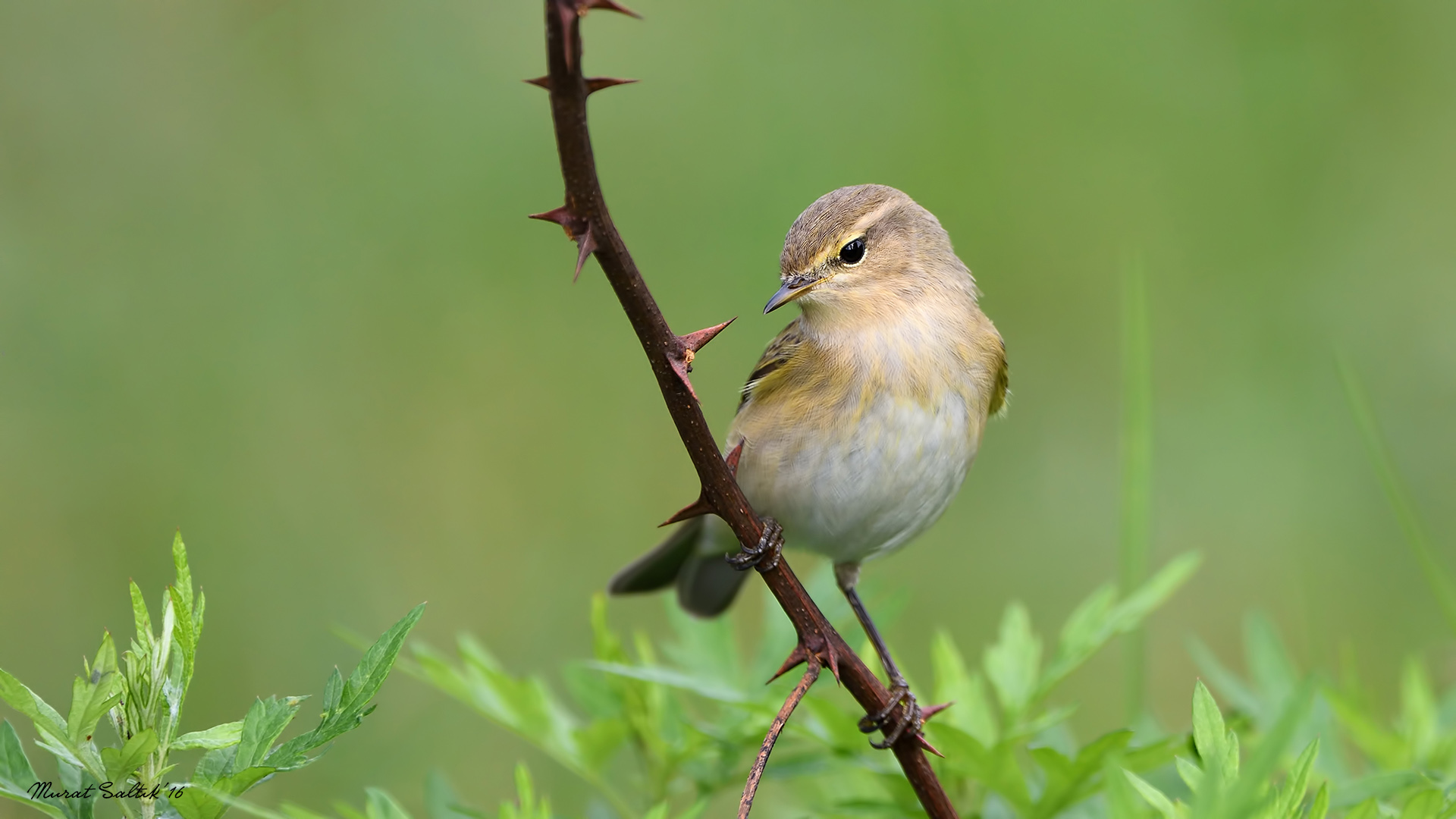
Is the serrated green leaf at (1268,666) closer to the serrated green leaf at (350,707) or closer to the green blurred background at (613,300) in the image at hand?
the serrated green leaf at (350,707)

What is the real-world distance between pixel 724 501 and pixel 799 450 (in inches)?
69.2

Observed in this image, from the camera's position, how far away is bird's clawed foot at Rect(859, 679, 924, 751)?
2447 mm

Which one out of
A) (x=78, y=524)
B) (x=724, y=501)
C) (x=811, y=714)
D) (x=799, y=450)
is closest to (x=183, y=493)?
(x=78, y=524)

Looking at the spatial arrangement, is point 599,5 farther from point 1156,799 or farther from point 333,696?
point 1156,799

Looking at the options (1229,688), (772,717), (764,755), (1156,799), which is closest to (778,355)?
(772,717)

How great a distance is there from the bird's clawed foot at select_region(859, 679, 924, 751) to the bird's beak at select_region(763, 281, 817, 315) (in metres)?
1.16

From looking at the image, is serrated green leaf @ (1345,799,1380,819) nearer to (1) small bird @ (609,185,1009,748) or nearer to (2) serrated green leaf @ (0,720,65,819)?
(1) small bird @ (609,185,1009,748)

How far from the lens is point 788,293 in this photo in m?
3.77

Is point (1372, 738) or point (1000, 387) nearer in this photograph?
point (1372, 738)

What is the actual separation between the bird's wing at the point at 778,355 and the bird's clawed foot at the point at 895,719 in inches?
47.3

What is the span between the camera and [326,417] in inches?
241

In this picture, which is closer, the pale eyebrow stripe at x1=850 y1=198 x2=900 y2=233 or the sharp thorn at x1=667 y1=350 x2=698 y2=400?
the sharp thorn at x1=667 y1=350 x2=698 y2=400

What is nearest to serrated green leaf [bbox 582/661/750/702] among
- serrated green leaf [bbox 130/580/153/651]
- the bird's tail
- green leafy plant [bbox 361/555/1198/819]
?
green leafy plant [bbox 361/555/1198/819]

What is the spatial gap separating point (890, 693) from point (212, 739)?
1.45 meters
